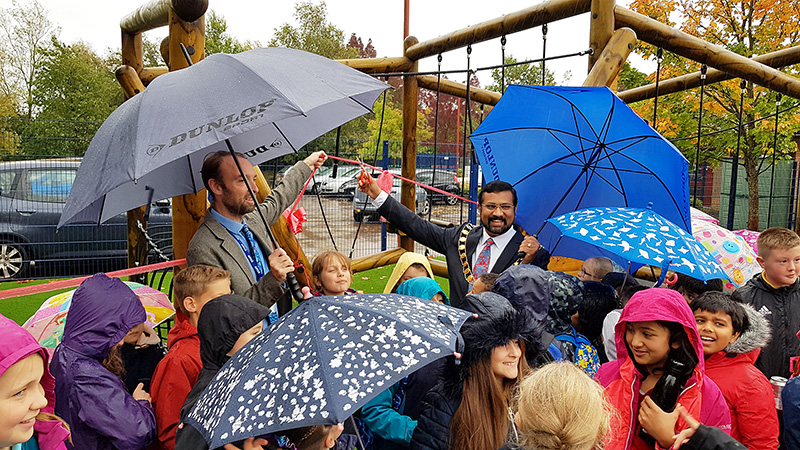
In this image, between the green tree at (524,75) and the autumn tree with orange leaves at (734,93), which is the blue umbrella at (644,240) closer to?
the autumn tree with orange leaves at (734,93)

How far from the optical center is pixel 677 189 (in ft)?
10.4

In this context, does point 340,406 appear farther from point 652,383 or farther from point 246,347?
point 652,383

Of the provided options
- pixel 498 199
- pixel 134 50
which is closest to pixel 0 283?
pixel 134 50

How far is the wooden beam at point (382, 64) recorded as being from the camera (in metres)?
5.20

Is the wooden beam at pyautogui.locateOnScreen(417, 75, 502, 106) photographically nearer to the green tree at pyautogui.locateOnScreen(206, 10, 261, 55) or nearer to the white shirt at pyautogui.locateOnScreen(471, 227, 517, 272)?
the white shirt at pyautogui.locateOnScreen(471, 227, 517, 272)

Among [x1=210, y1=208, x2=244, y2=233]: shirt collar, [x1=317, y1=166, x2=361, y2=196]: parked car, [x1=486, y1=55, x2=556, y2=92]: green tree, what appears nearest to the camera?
[x1=210, y1=208, x2=244, y2=233]: shirt collar

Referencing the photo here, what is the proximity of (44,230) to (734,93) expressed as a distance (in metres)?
12.4

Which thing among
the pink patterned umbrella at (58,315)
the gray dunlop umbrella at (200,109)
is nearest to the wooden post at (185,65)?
the pink patterned umbrella at (58,315)

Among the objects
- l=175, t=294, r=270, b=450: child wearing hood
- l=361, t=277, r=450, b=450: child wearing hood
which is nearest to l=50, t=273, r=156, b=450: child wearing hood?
l=175, t=294, r=270, b=450: child wearing hood

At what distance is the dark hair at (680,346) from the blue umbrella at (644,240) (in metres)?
0.31

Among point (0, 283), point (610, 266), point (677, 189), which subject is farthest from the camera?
point (0, 283)

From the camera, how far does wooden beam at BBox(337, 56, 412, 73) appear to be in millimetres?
5195

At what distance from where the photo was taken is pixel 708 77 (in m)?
6.00

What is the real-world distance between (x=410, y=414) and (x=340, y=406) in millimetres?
1104
